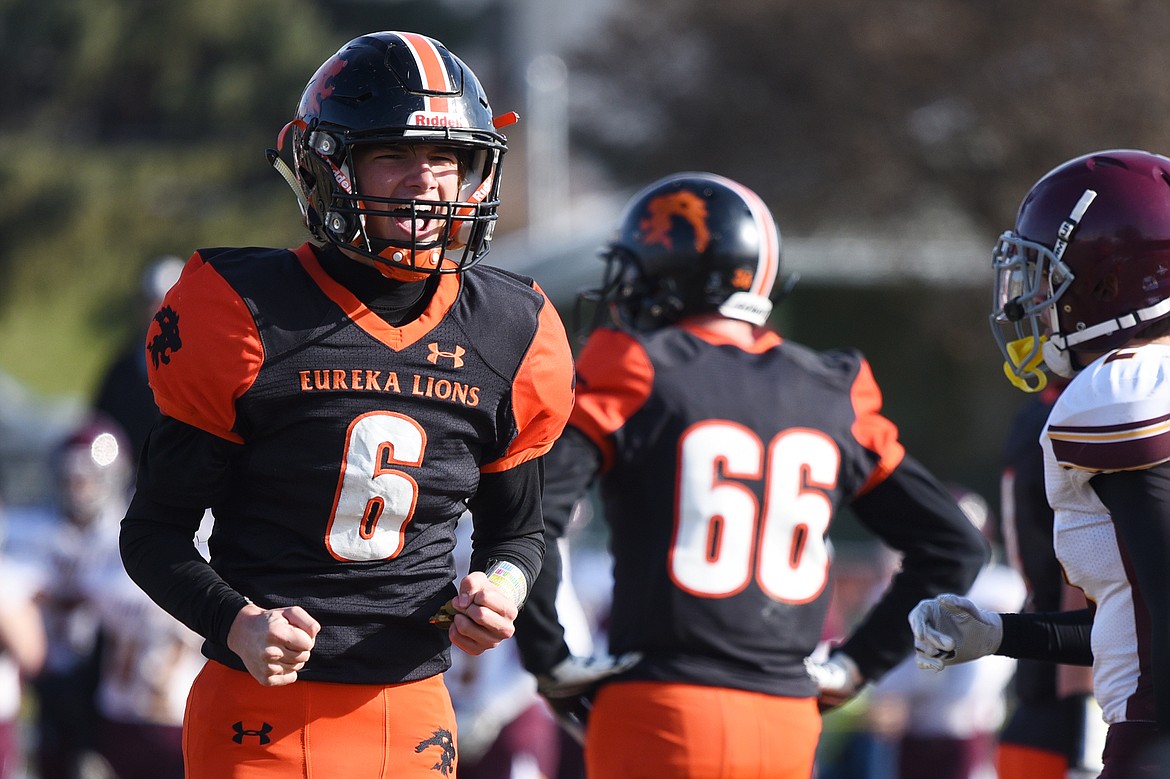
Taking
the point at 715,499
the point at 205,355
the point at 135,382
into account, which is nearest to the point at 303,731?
the point at 205,355

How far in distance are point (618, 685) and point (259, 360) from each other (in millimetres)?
1381

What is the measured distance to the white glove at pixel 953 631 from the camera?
2996 millimetres

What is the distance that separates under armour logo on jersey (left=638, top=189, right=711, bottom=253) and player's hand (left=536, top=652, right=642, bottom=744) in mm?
1098

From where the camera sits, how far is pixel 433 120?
9.53 feet

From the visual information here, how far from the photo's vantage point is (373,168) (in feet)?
9.66

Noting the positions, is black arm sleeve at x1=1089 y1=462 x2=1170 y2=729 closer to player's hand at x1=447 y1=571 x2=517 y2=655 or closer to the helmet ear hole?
the helmet ear hole

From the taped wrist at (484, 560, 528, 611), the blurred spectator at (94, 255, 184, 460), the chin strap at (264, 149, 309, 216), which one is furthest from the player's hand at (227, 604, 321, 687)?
the blurred spectator at (94, 255, 184, 460)

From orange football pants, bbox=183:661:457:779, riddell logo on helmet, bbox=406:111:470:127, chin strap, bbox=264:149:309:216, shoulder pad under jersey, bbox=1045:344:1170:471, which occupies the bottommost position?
orange football pants, bbox=183:661:457:779

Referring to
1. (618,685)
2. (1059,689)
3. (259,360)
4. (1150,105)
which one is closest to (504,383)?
(259,360)

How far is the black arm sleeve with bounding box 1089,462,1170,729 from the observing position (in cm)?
260

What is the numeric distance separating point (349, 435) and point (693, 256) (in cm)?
156

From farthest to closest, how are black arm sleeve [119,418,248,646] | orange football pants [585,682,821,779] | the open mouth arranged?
orange football pants [585,682,821,779], the open mouth, black arm sleeve [119,418,248,646]

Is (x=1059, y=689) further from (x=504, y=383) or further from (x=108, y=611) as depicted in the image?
(x=108, y=611)

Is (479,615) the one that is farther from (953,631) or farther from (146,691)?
(146,691)
